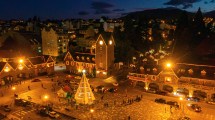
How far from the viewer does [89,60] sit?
263ft

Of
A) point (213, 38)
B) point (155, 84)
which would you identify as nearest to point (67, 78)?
point (155, 84)

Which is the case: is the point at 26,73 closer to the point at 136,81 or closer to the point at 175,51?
the point at 136,81

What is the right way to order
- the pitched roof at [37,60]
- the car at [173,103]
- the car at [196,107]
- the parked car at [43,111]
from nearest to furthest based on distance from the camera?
the car at [196,107] < the parked car at [43,111] < the car at [173,103] < the pitched roof at [37,60]

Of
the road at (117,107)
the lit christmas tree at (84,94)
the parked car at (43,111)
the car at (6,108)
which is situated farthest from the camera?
the lit christmas tree at (84,94)

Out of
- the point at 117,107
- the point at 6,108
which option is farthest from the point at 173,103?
the point at 6,108

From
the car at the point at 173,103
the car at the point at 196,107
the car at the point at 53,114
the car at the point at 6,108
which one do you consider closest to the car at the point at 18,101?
the car at the point at 6,108

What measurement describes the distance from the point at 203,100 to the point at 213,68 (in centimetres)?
835

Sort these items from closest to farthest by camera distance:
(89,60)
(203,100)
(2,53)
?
(203,100)
(89,60)
(2,53)

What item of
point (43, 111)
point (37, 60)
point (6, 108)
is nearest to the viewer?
point (43, 111)

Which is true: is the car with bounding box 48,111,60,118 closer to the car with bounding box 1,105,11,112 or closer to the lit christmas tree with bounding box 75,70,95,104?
the lit christmas tree with bounding box 75,70,95,104

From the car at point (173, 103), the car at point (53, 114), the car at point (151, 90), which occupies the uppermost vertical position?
the car at point (151, 90)

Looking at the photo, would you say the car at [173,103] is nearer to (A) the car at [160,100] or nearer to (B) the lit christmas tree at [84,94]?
(A) the car at [160,100]

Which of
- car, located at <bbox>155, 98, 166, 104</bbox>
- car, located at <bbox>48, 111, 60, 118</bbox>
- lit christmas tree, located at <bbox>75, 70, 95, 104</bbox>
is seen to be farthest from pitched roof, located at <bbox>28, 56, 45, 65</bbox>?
car, located at <bbox>155, 98, 166, 104</bbox>

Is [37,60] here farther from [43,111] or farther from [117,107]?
[117,107]
